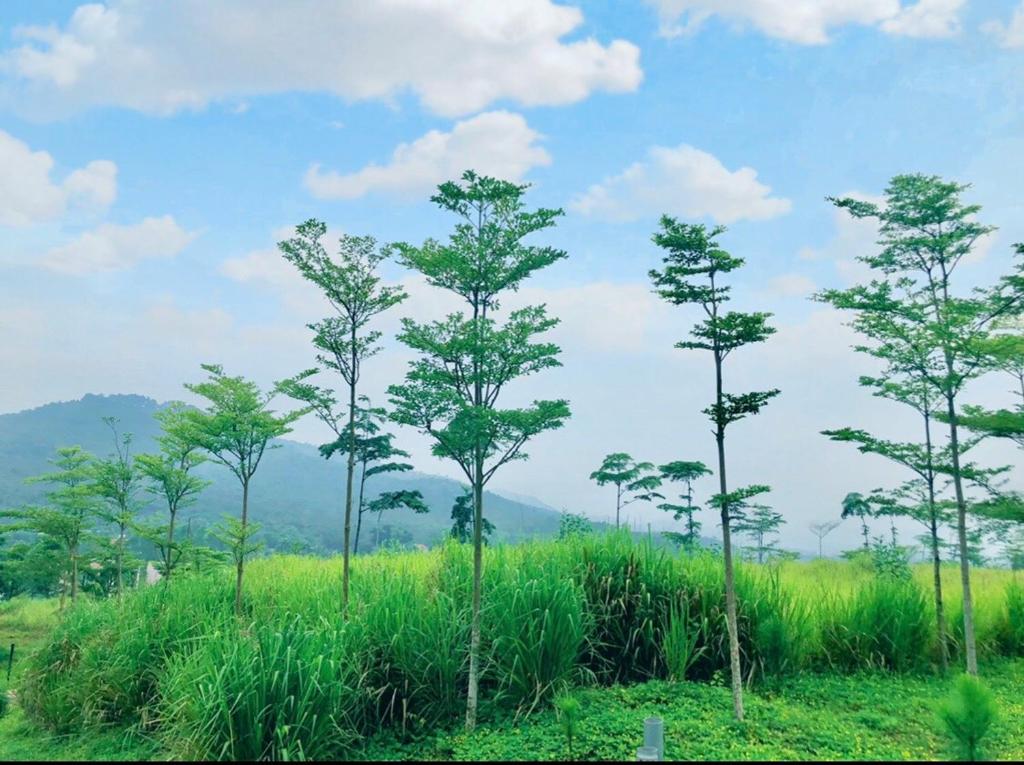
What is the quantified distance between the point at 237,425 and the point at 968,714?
828cm

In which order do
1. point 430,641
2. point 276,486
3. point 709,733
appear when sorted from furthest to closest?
point 276,486, point 430,641, point 709,733

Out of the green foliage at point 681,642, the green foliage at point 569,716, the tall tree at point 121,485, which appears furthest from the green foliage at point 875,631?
the tall tree at point 121,485

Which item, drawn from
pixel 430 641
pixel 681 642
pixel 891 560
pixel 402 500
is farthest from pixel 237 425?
pixel 891 560

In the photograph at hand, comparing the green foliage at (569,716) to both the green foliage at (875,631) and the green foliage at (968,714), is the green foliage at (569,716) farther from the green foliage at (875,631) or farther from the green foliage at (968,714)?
the green foliage at (875,631)

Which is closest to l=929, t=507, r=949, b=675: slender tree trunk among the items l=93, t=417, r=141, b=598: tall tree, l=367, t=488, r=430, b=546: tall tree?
l=367, t=488, r=430, b=546: tall tree

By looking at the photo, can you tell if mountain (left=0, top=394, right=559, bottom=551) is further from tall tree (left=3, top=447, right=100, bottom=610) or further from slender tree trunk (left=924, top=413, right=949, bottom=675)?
slender tree trunk (left=924, top=413, right=949, bottom=675)

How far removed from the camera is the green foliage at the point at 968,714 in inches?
183

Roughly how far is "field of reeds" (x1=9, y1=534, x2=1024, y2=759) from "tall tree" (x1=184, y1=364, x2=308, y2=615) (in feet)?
5.58

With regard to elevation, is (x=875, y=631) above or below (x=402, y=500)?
below

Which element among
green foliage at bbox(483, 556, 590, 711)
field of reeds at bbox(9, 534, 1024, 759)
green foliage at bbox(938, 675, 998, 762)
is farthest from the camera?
green foliage at bbox(483, 556, 590, 711)

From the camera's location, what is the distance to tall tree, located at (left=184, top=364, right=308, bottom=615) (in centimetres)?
893

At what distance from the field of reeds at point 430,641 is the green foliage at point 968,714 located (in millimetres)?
2706

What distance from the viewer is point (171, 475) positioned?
11547 millimetres

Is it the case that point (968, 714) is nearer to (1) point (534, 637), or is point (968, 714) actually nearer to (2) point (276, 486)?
(1) point (534, 637)
